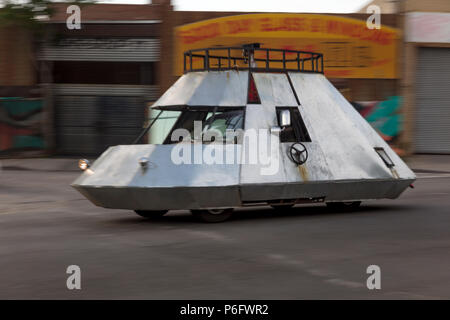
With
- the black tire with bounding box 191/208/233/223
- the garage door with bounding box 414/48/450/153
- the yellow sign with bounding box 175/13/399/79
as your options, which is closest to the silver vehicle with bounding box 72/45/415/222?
the black tire with bounding box 191/208/233/223

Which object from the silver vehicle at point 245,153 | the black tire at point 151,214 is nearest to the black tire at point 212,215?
the silver vehicle at point 245,153

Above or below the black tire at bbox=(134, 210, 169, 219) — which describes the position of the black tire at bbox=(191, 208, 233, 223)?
above

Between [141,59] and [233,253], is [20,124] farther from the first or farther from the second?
[233,253]

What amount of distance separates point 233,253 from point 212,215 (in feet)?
7.46

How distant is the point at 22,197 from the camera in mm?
14367

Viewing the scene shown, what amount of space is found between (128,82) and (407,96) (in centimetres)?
1039

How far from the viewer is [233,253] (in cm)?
759

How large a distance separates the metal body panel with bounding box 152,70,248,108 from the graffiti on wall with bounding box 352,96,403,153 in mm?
15228

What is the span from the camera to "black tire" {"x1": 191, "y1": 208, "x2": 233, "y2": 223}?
978cm

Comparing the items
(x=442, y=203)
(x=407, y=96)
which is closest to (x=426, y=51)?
(x=407, y=96)

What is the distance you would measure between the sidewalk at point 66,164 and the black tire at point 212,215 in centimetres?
1177

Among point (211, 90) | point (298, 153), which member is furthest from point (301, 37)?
point (298, 153)

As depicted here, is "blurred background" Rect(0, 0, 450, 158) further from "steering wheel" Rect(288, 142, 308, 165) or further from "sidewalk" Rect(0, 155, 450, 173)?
"steering wheel" Rect(288, 142, 308, 165)
